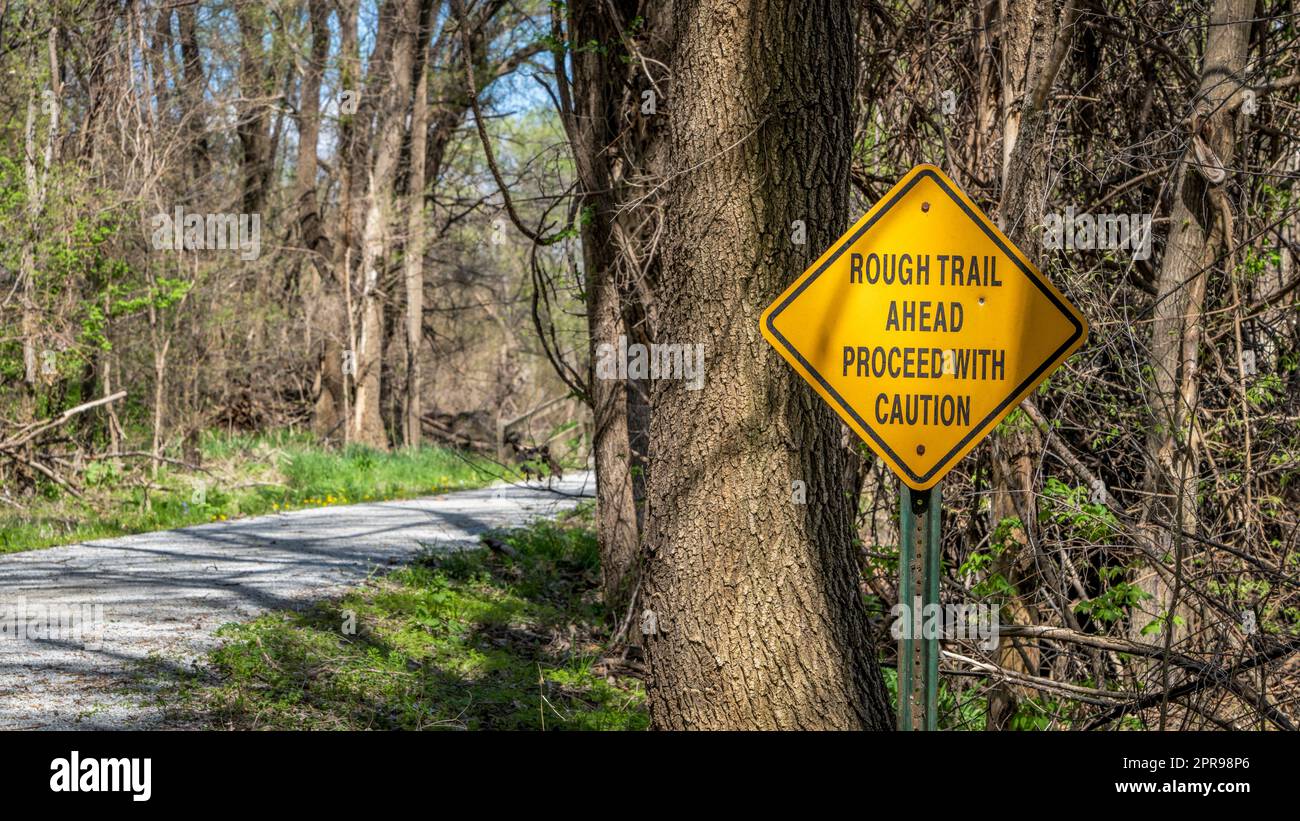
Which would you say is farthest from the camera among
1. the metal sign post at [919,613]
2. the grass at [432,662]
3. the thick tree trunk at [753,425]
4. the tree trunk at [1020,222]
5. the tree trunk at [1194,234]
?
the tree trunk at [1194,234]

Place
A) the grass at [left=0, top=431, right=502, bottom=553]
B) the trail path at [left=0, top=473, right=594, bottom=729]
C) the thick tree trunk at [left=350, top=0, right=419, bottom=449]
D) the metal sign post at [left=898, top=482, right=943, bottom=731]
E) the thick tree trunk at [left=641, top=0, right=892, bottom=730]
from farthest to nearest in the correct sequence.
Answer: the thick tree trunk at [left=350, top=0, right=419, bottom=449]
the grass at [left=0, top=431, right=502, bottom=553]
the trail path at [left=0, top=473, right=594, bottom=729]
the thick tree trunk at [left=641, top=0, right=892, bottom=730]
the metal sign post at [left=898, top=482, right=943, bottom=731]

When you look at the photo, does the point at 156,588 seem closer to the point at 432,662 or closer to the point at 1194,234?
the point at 432,662

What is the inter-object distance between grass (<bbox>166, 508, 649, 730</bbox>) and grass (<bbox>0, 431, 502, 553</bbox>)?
1025 millimetres

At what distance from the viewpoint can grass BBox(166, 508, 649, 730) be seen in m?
6.40

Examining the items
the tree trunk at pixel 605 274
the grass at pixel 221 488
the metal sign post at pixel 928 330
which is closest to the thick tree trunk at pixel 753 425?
the metal sign post at pixel 928 330

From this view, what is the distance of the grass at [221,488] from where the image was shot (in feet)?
39.3

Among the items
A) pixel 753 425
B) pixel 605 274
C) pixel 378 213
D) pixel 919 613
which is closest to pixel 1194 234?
pixel 753 425

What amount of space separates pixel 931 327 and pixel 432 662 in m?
5.00

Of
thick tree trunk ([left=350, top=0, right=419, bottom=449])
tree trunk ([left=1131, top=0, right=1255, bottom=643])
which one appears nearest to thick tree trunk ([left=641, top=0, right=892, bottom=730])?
tree trunk ([left=1131, top=0, right=1255, bottom=643])

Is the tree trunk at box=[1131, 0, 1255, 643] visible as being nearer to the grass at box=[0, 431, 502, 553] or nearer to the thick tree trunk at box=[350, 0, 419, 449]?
the grass at box=[0, 431, 502, 553]

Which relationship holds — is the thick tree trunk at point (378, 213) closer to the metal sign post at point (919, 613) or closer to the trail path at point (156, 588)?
the trail path at point (156, 588)

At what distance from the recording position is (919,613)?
3.68 meters

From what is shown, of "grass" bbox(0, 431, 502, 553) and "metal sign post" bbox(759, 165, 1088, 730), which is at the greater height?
"metal sign post" bbox(759, 165, 1088, 730)

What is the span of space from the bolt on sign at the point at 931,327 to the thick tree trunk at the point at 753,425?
0.82 meters
